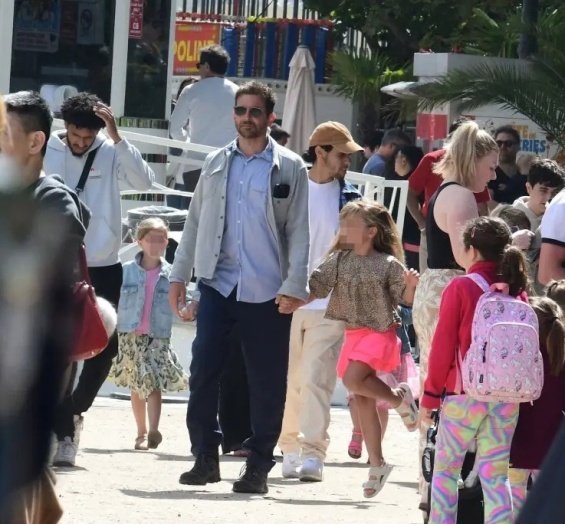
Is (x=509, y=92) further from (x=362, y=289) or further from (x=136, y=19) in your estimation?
(x=362, y=289)

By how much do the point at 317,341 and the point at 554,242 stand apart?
226 centimetres

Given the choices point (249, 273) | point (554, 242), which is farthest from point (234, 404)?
point (554, 242)

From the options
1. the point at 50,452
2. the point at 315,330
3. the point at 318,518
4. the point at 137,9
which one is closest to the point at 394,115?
the point at 137,9

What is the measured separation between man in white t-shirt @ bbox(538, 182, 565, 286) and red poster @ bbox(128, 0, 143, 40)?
9.02 meters

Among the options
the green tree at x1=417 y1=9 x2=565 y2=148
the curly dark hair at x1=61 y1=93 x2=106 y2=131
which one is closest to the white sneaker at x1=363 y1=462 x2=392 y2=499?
the curly dark hair at x1=61 y1=93 x2=106 y2=131

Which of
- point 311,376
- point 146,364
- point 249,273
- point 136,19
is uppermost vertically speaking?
point 136,19

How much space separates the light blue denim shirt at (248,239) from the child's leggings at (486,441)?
1.66 metres

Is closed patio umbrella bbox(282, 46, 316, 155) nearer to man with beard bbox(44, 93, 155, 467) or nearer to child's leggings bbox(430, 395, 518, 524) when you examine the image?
man with beard bbox(44, 93, 155, 467)

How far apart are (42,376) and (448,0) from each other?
63.2 ft

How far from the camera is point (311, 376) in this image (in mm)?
8766

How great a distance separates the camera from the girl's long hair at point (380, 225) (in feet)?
27.5

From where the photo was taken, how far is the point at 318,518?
727 cm

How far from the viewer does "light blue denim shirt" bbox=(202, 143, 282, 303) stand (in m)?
7.73

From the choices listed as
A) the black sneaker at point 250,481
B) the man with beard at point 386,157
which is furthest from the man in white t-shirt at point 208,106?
the black sneaker at point 250,481
